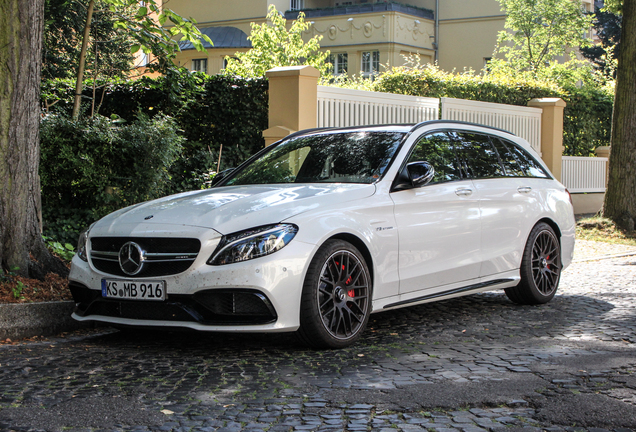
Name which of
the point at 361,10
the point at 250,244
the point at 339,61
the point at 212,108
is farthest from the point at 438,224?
the point at 339,61

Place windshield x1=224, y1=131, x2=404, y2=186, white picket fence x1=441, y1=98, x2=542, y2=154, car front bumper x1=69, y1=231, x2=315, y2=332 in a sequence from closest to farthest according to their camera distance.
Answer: car front bumper x1=69, y1=231, x2=315, y2=332 < windshield x1=224, y1=131, x2=404, y2=186 < white picket fence x1=441, y1=98, x2=542, y2=154

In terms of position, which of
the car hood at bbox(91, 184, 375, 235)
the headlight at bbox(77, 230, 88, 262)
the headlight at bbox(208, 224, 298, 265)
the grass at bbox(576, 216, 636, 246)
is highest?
the car hood at bbox(91, 184, 375, 235)

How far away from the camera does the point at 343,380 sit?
464cm

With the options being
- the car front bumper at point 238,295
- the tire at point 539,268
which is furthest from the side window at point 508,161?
the car front bumper at point 238,295

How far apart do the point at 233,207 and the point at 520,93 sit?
47.9 ft

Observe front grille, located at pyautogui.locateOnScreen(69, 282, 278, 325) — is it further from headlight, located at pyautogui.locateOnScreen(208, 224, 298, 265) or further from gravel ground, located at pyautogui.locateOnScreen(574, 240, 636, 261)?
gravel ground, located at pyautogui.locateOnScreen(574, 240, 636, 261)

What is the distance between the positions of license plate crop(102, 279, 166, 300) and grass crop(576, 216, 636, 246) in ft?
35.3

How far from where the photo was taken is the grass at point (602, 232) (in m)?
14.3

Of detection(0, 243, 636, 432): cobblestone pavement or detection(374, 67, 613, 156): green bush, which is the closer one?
detection(0, 243, 636, 432): cobblestone pavement

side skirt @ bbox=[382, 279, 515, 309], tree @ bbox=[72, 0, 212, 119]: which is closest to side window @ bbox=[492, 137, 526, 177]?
side skirt @ bbox=[382, 279, 515, 309]

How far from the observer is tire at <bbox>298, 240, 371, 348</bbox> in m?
5.22

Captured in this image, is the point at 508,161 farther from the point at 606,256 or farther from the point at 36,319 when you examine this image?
the point at 606,256

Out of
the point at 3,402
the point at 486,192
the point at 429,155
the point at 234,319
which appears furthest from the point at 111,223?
the point at 486,192

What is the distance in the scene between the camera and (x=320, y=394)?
4.35m
